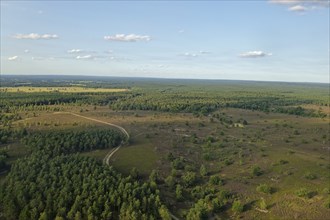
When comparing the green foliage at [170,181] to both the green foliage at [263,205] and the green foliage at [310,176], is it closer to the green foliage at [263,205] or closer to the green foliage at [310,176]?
the green foliage at [263,205]

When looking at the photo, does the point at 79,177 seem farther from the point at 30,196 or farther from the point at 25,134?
the point at 25,134

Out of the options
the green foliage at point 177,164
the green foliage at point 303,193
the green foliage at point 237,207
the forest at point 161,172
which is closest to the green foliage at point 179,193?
the forest at point 161,172

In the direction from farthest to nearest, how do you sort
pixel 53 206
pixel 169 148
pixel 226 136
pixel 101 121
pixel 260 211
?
pixel 101 121 < pixel 226 136 < pixel 169 148 < pixel 260 211 < pixel 53 206

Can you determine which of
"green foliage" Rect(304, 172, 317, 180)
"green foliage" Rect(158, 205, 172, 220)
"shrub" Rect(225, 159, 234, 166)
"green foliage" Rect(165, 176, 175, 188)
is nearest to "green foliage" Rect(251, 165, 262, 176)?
"shrub" Rect(225, 159, 234, 166)

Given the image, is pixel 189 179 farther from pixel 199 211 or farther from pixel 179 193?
pixel 199 211

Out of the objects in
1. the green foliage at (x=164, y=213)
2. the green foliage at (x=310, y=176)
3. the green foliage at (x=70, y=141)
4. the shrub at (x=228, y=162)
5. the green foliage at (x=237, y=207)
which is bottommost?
the green foliage at (x=237, y=207)

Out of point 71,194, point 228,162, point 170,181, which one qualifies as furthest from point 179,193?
point 228,162

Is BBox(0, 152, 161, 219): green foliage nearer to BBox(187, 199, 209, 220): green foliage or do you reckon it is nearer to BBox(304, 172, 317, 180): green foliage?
BBox(187, 199, 209, 220): green foliage

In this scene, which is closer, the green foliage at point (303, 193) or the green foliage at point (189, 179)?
the green foliage at point (303, 193)

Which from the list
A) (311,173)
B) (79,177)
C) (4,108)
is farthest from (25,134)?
(311,173)

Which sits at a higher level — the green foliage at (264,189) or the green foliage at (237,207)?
the green foliage at (264,189)

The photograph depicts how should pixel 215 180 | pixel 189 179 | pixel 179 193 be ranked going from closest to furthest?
pixel 179 193, pixel 189 179, pixel 215 180
